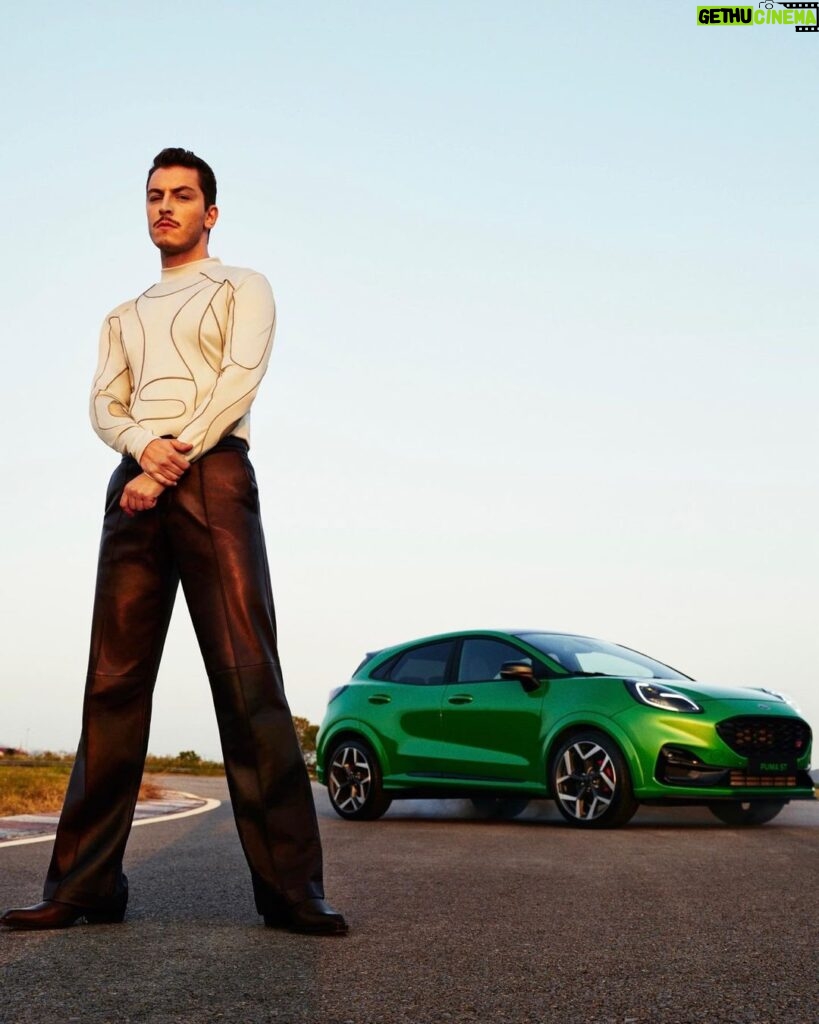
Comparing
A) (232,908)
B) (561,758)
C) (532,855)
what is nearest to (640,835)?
(561,758)

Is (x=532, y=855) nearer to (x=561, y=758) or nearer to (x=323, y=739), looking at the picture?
(x=561, y=758)

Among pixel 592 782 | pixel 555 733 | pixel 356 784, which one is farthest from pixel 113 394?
pixel 356 784

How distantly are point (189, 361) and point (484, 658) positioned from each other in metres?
6.84

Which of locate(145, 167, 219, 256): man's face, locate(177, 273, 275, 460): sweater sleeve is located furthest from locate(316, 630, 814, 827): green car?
locate(145, 167, 219, 256): man's face

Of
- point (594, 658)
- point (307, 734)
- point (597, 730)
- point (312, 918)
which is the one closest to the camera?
point (312, 918)

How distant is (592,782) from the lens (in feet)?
30.6

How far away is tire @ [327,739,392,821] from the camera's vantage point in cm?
1065

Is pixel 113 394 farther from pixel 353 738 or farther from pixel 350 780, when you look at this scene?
pixel 353 738

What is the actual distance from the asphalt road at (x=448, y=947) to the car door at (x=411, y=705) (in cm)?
371

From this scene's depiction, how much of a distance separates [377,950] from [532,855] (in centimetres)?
331

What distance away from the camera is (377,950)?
3.61m

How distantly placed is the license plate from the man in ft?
20.0

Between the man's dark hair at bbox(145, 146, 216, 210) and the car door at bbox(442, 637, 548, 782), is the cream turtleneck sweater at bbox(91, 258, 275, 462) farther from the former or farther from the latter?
the car door at bbox(442, 637, 548, 782)

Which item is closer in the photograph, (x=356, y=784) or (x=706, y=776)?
(x=706, y=776)
